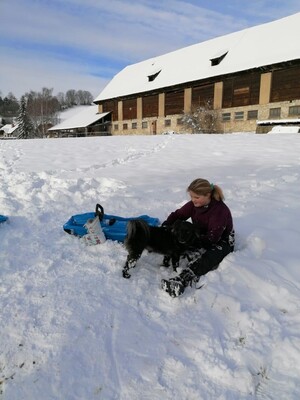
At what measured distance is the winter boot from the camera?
9.09ft

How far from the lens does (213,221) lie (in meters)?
3.20

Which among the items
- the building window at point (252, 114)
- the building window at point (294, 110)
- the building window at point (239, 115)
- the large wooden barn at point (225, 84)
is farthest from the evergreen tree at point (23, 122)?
the building window at point (294, 110)

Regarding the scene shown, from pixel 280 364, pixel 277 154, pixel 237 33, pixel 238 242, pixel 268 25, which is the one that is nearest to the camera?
pixel 280 364

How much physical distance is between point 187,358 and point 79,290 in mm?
1229

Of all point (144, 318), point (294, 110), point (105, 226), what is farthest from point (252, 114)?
point (144, 318)

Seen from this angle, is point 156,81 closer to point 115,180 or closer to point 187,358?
point 115,180

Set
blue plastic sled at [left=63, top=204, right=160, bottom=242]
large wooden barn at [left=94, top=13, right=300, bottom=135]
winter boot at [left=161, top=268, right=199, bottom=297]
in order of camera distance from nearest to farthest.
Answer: winter boot at [left=161, top=268, right=199, bottom=297], blue plastic sled at [left=63, top=204, right=160, bottom=242], large wooden barn at [left=94, top=13, right=300, bottom=135]

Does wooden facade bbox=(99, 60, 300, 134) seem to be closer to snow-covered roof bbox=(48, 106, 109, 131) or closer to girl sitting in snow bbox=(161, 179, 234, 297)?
snow-covered roof bbox=(48, 106, 109, 131)

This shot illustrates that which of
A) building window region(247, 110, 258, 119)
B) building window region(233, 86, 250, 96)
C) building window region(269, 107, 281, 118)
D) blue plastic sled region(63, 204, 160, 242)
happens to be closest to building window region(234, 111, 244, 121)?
building window region(247, 110, 258, 119)

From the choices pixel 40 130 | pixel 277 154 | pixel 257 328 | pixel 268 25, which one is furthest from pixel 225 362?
pixel 40 130

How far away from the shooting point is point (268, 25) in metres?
28.1

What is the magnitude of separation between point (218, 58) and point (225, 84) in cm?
311

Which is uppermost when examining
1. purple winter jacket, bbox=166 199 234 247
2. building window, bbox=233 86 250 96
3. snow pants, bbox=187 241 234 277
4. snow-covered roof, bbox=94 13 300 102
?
snow-covered roof, bbox=94 13 300 102

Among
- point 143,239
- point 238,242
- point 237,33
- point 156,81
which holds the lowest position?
point 238,242
